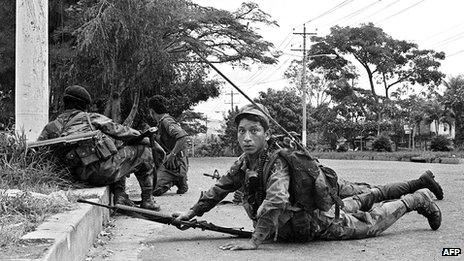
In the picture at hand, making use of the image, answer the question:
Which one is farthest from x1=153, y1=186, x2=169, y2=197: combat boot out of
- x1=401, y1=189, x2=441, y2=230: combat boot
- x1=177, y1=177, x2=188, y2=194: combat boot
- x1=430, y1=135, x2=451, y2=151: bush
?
x1=430, y1=135, x2=451, y2=151: bush

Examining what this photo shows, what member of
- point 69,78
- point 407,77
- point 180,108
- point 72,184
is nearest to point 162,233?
point 72,184

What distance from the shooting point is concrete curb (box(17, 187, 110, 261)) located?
3395 mm

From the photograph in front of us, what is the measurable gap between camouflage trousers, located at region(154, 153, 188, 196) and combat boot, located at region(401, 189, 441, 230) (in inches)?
185

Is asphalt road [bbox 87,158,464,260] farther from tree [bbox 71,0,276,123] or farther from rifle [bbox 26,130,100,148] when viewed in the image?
tree [bbox 71,0,276,123]

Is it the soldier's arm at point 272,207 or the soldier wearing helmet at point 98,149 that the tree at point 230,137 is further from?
the soldier's arm at point 272,207

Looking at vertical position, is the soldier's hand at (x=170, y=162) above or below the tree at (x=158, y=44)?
below

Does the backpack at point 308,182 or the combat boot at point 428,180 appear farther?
the combat boot at point 428,180

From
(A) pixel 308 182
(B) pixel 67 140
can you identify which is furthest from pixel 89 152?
(A) pixel 308 182

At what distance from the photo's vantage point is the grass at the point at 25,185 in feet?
12.3

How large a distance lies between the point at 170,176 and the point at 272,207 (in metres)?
5.33

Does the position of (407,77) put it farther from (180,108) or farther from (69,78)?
(69,78)

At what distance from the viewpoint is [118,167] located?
21.6 ft

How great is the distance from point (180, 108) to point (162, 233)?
25555 millimetres

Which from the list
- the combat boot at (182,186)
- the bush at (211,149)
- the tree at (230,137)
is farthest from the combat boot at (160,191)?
the bush at (211,149)
